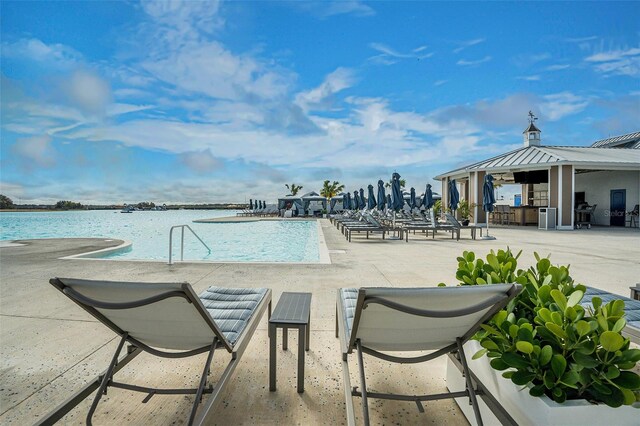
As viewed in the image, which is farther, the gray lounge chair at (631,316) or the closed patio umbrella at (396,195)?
the closed patio umbrella at (396,195)

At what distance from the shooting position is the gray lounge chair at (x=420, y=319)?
1270 mm

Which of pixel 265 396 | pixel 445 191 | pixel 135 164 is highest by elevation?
pixel 135 164

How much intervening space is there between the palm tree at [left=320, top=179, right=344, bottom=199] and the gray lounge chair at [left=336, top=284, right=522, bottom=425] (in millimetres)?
46825

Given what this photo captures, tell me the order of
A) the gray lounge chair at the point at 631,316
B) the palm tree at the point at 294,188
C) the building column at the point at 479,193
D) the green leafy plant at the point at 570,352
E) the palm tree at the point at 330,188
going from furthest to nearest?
the palm tree at the point at 294,188
the palm tree at the point at 330,188
the building column at the point at 479,193
the gray lounge chair at the point at 631,316
the green leafy plant at the point at 570,352

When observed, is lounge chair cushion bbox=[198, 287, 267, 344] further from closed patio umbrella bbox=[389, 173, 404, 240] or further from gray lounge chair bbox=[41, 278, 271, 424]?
closed patio umbrella bbox=[389, 173, 404, 240]

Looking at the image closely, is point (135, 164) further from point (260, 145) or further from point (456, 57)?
point (456, 57)

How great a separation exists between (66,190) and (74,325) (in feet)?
120

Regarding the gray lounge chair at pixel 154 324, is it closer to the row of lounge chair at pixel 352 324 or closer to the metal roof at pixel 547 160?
the row of lounge chair at pixel 352 324

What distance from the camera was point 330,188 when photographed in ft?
161

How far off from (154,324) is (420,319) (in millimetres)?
1272

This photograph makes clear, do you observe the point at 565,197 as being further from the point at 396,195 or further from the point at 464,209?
the point at 396,195

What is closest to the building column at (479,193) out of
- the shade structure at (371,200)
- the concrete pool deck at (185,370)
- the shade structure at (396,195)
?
the shade structure at (371,200)

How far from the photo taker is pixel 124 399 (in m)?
1.83

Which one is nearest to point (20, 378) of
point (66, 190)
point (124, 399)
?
point (124, 399)
